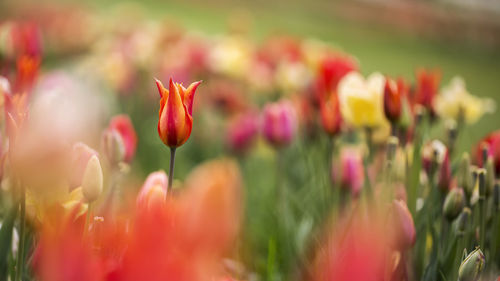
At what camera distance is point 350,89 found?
83 cm

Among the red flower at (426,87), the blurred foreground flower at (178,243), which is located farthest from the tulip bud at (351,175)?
the blurred foreground flower at (178,243)

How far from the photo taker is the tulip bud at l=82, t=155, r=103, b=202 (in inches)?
16.5

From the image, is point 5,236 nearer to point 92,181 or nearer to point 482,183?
point 92,181

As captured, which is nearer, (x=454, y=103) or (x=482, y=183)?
(x=482, y=183)

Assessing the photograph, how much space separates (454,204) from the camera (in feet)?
1.77

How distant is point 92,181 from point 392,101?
0.40 meters

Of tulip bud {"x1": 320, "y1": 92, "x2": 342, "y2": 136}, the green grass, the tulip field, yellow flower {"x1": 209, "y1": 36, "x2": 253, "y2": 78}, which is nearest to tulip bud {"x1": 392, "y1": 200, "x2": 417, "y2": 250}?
the tulip field

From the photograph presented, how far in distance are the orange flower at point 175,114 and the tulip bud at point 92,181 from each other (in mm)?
57

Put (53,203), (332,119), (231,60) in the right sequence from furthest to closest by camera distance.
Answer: (231,60) → (332,119) → (53,203)

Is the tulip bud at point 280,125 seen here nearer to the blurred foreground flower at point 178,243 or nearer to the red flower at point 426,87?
the red flower at point 426,87

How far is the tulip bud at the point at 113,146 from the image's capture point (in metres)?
0.58

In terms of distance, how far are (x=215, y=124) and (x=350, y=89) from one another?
3.25ft

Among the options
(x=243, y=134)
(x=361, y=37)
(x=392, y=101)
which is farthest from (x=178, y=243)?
(x=361, y=37)

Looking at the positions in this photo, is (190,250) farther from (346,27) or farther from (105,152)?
(346,27)
